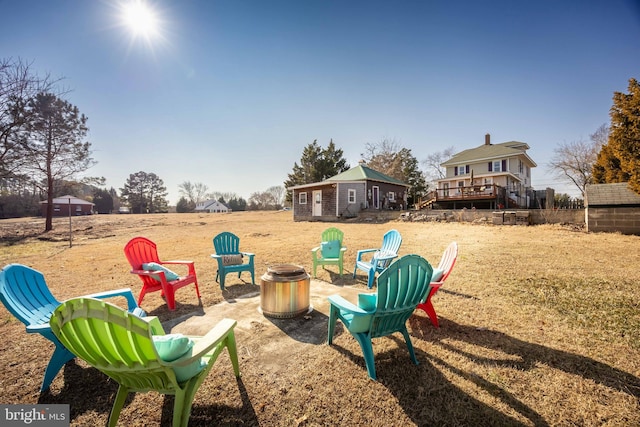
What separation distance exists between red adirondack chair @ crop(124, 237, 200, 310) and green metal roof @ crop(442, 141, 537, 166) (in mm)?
27296

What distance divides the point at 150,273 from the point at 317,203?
1800 cm

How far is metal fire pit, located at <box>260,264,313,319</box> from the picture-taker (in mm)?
3592

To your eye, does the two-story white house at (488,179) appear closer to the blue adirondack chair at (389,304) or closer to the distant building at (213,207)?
the blue adirondack chair at (389,304)

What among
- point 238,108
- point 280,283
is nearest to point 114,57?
point 238,108

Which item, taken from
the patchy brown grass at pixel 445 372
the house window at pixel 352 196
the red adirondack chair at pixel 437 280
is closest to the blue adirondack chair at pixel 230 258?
the patchy brown grass at pixel 445 372

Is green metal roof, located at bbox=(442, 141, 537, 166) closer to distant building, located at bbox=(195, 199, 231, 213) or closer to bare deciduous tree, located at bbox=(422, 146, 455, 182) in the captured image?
bare deciduous tree, located at bbox=(422, 146, 455, 182)

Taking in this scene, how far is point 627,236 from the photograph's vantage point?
9.55 metres

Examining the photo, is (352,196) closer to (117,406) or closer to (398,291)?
(398,291)

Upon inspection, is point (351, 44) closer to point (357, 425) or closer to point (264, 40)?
point (264, 40)

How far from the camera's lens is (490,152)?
2431cm

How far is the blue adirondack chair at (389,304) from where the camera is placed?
2395 mm

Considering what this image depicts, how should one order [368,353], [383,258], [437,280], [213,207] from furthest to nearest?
[213,207], [383,258], [437,280], [368,353]

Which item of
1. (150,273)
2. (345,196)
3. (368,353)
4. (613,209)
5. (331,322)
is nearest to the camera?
(368,353)

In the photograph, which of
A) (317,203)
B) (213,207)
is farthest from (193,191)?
(317,203)
